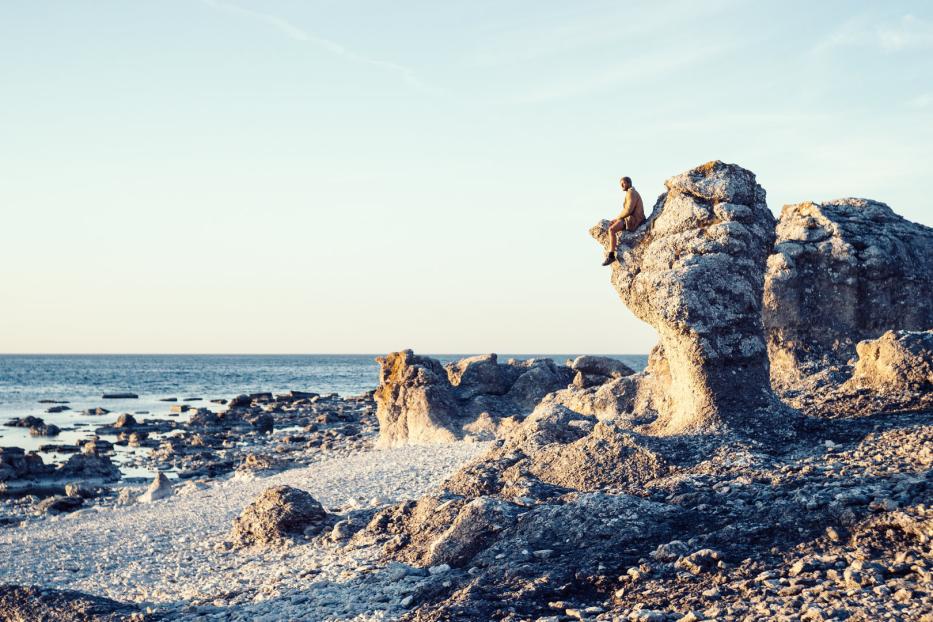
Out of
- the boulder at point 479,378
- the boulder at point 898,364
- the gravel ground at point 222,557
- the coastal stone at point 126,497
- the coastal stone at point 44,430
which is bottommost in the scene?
the coastal stone at point 44,430

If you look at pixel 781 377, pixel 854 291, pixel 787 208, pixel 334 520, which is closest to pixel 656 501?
pixel 334 520

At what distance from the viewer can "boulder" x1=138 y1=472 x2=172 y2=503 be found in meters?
21.8

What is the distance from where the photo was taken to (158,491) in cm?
2214

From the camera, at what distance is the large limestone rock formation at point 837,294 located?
18.9 meters

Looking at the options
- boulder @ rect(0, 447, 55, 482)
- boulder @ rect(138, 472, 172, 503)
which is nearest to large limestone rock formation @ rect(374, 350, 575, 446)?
boulder @ rect(138, 472, 172, 503)

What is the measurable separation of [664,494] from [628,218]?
603cm

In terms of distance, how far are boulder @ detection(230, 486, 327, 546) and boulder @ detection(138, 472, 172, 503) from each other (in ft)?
28.2

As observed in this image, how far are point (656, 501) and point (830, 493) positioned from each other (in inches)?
82.9

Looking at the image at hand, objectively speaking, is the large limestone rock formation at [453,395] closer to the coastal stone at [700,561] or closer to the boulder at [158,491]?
the boulder at [158,491]

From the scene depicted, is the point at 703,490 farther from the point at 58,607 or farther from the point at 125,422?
the point at 125,422

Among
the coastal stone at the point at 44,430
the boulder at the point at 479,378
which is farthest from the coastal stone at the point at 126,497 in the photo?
the coastal stone at the point at 44,430

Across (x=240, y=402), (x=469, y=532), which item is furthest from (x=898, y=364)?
(x=240, y=402)

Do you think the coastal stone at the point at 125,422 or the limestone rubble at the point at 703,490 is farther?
the coastal stone at the point at 125,422

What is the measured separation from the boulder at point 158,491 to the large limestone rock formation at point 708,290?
1387 centimetres
